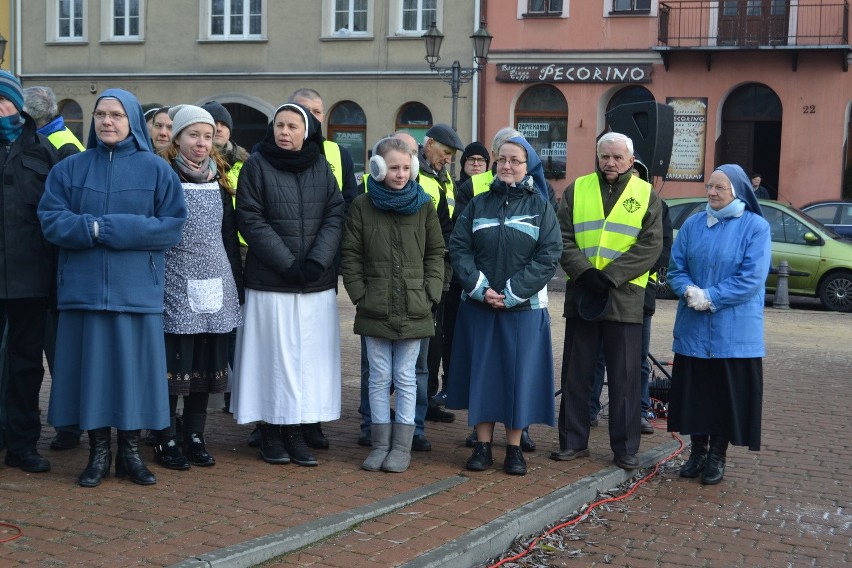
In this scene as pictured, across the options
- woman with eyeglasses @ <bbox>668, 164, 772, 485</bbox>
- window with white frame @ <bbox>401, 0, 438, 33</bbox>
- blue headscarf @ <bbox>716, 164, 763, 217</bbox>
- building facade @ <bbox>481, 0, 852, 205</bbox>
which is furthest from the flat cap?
window with white frame @ <bbox>401, 0, 438, 33</bbox>

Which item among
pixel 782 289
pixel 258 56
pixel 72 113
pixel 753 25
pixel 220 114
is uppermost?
pixel 753 25

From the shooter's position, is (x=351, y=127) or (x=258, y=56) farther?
(x=258, y=56)

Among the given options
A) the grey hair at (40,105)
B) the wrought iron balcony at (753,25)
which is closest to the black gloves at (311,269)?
the grey hair at (40,105)

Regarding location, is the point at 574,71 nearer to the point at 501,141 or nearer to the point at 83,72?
the point at 83,72

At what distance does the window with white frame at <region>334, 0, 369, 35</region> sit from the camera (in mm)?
32750

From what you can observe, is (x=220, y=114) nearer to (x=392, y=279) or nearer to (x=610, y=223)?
(x=392, y=279)

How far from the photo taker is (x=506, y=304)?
7.34 metres

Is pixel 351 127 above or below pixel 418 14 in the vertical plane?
below

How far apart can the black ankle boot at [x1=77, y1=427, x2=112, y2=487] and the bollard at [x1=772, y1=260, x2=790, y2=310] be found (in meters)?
14.0

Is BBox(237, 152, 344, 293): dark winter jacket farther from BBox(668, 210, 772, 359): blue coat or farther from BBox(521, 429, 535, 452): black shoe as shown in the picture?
BBox(668, 210, 772, 359): blue coat

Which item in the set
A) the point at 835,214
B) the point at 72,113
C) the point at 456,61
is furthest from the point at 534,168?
the point at 72,113

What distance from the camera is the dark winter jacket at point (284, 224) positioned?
23.5 feet

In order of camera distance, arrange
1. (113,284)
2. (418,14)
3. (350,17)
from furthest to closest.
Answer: (350,17) < (418,14) < (113,284)

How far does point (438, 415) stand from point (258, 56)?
2608cm
